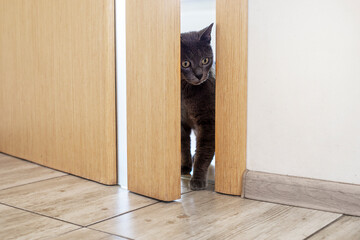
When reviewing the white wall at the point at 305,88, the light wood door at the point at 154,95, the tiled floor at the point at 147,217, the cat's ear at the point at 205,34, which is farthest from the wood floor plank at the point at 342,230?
the cat's ear at the point at 205,34

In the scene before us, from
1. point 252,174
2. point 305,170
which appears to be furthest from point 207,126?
point 305,170

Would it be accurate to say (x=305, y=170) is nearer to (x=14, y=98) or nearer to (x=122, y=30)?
(x=122, y=30)

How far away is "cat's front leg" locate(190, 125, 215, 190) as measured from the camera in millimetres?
1296

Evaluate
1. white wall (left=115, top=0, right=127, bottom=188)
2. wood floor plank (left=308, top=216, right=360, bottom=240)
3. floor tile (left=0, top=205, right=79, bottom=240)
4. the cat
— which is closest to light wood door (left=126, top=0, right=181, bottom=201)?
white wall (left=115, top=0, right=127, bottom=188)

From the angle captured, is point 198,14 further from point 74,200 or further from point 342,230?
point 342,230

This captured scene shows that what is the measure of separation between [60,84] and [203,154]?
0.57 meters

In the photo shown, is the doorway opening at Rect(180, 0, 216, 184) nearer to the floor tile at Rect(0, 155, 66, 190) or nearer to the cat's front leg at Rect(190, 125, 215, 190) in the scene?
the cat's front leg at Rect(190, 125, 215, 190)

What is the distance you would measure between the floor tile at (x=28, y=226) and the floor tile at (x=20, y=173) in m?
0.31

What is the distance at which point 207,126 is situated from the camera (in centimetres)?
136

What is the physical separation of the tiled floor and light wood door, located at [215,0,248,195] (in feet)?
0.28

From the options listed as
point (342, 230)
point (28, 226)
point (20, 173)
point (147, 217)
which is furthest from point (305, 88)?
point (20, 173)

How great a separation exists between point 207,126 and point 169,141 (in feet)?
0.86

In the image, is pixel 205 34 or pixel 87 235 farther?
pixel 205 34

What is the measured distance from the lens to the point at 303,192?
3.55ft
